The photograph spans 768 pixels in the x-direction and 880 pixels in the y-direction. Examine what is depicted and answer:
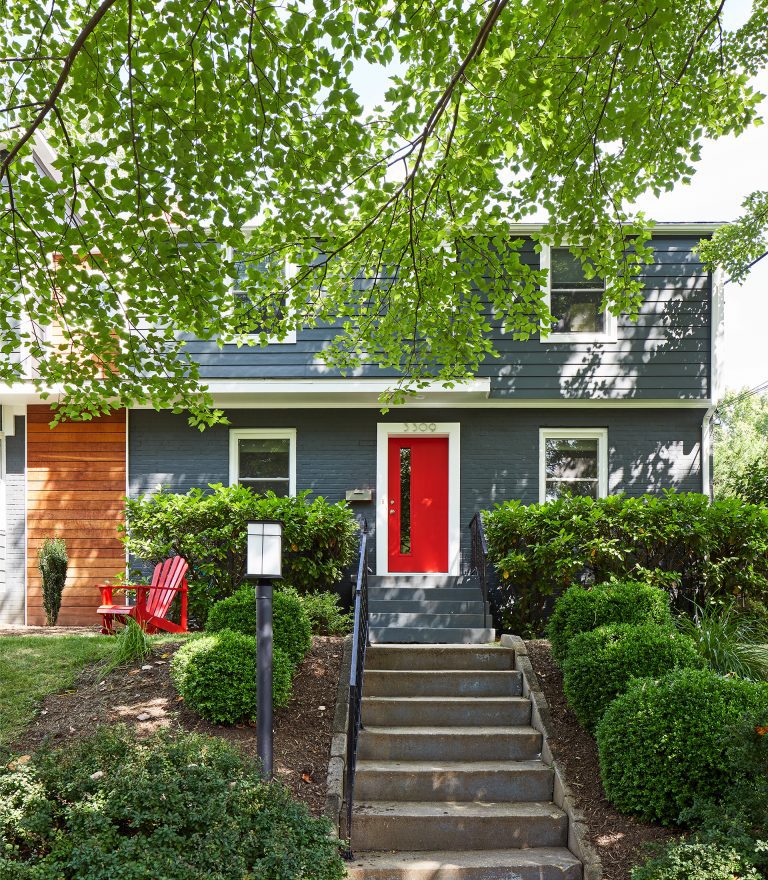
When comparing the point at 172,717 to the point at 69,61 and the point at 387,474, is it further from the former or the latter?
the point at 387,474

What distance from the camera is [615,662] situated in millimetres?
5848

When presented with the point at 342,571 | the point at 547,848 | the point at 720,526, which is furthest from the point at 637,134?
the point at 342,571

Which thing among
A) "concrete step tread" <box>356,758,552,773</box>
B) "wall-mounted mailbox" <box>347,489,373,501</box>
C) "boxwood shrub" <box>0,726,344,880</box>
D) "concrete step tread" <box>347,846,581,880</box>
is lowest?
"concrete step tread" <box>347,846,581,880</box>

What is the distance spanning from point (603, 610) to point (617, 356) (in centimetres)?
481

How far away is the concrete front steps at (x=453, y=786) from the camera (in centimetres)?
483

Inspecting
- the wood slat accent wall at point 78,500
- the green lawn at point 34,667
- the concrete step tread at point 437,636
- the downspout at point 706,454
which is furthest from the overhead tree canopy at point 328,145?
the wood slat accent wall at point 78,500

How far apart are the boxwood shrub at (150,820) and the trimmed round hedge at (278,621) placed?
2685 mm

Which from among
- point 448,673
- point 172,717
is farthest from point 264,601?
point 448,673

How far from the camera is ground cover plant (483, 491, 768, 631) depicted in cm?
840

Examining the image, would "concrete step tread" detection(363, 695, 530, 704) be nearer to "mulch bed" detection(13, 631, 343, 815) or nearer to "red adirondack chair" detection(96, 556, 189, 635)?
"mulch bed" detection(13, 631, 343, 815)

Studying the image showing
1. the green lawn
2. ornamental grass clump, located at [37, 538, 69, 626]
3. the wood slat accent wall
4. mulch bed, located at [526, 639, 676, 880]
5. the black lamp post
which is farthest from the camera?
the wood slat accent wall

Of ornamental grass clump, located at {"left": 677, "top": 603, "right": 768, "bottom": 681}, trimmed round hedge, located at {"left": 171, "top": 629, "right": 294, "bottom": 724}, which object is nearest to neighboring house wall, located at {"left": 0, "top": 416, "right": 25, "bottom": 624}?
trimmed round hedge, located at {"left": 171, "top": 629, "right": 294, "bottom": 724}

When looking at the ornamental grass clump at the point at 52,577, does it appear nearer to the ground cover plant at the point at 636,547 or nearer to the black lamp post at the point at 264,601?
the ground cover plant at the point at 636,547

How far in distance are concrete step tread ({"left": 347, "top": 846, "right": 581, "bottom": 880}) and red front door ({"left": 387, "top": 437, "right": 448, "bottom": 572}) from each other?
562 cm
